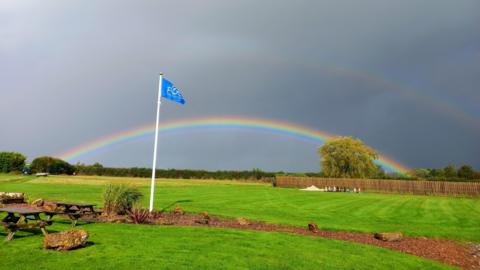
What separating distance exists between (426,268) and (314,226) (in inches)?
191

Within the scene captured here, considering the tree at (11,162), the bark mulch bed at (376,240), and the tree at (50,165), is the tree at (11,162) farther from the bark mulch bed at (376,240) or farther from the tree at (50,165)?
the bark mulch bed at (376,240)

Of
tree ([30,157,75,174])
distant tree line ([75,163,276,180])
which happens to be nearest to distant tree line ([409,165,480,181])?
distant tree line ([75,163,276,180])

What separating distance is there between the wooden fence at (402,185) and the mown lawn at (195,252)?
1967 inches

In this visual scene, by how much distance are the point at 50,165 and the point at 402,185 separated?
7048cm

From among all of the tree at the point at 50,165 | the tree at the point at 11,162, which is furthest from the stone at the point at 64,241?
the tree at the point at 50,165

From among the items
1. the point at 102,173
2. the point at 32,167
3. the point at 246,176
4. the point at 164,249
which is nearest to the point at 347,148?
the point at 246,176

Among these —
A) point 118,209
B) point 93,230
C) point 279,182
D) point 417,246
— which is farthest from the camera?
point 279,182

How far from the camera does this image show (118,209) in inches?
643

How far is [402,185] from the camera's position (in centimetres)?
5903

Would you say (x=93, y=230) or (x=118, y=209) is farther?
(x=118, y=209)

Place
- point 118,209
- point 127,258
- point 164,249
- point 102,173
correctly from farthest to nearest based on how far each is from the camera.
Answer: point 102,173 → point 118,209 → point 164,249 → point 127,258

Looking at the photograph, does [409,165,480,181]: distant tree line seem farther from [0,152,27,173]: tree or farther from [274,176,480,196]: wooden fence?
[0,152,27,173]: tree

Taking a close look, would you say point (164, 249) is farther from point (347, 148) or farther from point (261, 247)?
point (347, 148)

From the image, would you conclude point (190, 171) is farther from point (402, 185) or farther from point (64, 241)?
point (64, 241)
